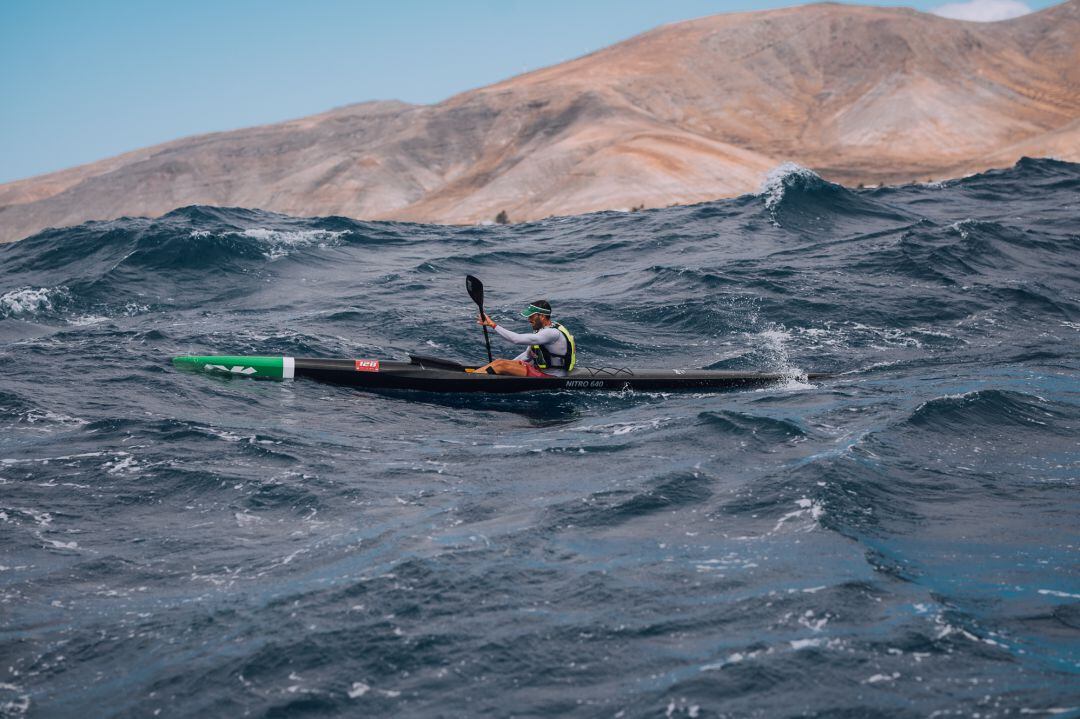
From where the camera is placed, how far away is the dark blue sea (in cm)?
674

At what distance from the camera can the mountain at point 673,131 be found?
62.6 metres

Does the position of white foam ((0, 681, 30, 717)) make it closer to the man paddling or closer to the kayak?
the kayak

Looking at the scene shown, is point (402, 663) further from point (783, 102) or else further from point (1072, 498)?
point (783, 102)

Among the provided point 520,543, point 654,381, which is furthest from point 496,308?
point 520,543

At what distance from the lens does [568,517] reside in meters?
9.32

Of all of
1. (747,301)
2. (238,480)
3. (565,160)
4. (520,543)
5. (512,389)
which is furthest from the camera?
(565,160)

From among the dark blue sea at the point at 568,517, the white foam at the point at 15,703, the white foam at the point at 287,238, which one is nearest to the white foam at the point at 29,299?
the dark blue sea at the point at 568,517

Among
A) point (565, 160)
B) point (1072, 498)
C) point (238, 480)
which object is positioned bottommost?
point (1072, 498)

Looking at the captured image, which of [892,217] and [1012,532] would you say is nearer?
[1012,532]

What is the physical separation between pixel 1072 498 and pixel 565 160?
5628cm

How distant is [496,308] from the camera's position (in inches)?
787

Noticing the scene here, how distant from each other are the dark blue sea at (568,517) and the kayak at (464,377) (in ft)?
0.94

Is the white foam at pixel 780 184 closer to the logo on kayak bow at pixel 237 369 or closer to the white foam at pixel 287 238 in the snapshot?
the white foam at pixel 287 238

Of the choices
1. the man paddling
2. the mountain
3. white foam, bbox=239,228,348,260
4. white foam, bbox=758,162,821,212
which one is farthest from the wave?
the mountain
